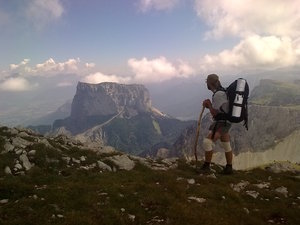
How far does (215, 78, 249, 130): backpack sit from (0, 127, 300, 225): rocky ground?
3.50 metres

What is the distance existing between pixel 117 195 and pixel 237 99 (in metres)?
7.91

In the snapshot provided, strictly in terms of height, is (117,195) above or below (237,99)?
below

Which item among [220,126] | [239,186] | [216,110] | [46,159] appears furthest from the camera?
[46,159]

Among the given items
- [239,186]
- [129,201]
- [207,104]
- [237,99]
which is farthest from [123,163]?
[237,99]

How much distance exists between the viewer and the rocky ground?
11.8 metres

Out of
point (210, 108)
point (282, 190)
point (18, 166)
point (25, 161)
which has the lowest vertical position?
point (282, 190)

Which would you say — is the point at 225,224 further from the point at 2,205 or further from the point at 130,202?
the point at 2,205

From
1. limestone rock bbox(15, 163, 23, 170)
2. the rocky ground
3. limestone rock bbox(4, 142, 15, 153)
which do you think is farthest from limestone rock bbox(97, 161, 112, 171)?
limestone rock bbox(4, 142, 15, 153)

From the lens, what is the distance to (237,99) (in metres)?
17.7

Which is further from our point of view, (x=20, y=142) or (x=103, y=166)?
(x=20, y=142)

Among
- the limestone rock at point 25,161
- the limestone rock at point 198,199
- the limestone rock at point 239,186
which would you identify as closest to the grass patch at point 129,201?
the limestone rock at point 198,199

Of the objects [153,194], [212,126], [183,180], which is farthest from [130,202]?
[212,126]

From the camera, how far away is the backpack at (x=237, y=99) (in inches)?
696

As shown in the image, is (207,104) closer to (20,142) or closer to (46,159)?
(46,159)
